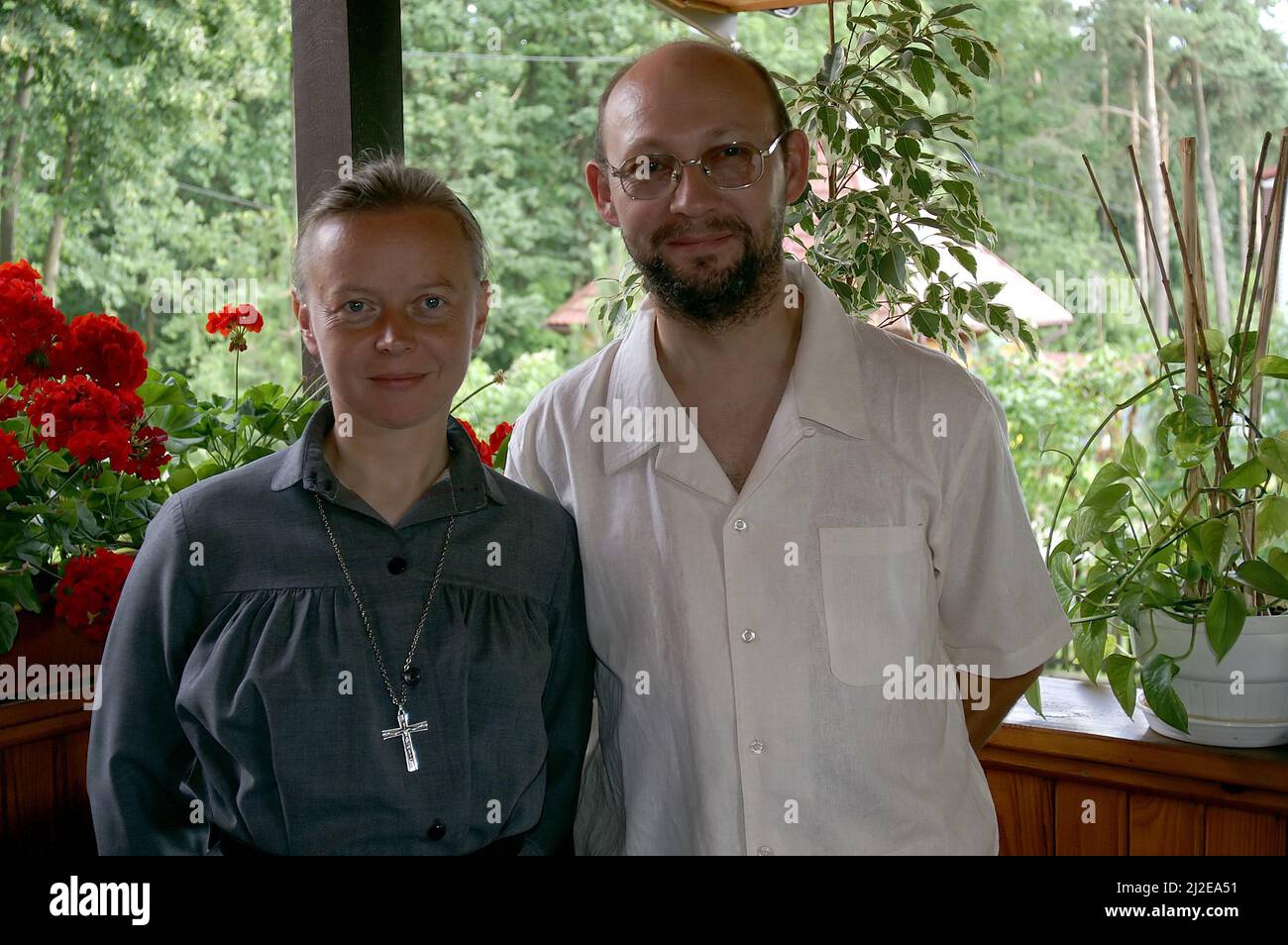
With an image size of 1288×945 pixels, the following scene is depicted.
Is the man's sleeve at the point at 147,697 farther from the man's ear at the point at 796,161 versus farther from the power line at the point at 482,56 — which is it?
the power line at the point at 482,56

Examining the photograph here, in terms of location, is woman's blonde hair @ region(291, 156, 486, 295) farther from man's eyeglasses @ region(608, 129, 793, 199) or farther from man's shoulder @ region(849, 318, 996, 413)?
man's shoulder @ region(849, 318, 996, 413)

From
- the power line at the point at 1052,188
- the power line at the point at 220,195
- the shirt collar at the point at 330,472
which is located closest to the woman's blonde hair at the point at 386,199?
the shirt collar at the point at 330,472

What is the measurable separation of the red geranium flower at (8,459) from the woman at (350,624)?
0.28 meters

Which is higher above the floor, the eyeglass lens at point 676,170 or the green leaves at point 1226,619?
the eyeglass lens at point 676,170

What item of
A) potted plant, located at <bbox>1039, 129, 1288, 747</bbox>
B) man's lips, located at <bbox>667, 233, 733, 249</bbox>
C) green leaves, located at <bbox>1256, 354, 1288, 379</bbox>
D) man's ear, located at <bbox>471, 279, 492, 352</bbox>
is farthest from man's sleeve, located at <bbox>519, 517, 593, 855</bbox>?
green leaves, located at <bbox>1256, 354, 1288, 379</bbox>

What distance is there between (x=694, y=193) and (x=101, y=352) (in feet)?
2.69

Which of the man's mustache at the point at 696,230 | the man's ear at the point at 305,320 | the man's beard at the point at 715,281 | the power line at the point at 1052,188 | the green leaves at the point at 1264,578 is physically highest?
the power line at the point at 1052,188

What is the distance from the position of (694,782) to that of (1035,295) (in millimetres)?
5046

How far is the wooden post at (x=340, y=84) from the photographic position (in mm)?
1810

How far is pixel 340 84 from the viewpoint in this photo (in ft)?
5.96

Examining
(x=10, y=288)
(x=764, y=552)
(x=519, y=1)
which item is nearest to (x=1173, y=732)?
(x=764, y=552)

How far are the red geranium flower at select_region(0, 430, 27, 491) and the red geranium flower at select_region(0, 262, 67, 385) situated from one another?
21 centimetres

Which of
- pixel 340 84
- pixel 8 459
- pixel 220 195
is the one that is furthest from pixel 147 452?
pixel 220 195

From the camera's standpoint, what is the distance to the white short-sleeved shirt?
54.8 inches
